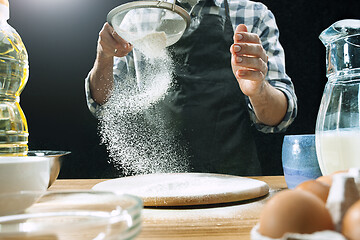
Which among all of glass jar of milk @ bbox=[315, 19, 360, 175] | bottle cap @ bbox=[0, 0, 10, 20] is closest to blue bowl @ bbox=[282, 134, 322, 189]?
glass jar of milk @ bbox=[315, 19, 360, 175]

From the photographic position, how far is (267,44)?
1391 millimetres

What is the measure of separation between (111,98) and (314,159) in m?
1.06

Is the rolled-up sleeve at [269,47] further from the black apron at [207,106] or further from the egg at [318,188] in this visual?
the egg at [318,188]

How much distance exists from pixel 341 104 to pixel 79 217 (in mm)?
452

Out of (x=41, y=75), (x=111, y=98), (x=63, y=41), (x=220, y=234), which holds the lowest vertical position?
(x=220, y=234)

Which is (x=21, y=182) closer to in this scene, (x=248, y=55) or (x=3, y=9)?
(x=3, y=9)

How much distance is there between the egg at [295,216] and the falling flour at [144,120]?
107cm

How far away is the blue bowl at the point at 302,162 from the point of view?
1.92ft

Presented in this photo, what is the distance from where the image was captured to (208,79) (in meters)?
1.42

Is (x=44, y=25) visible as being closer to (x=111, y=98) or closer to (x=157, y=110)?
(x=111, y=98)

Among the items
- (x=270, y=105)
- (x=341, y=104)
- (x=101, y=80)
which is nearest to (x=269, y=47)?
(x=270, y=105)

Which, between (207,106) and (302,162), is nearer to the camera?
(302,162)

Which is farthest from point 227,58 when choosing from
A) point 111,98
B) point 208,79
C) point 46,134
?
point 46,134

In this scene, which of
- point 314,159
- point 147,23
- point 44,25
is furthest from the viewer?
Answer: point 44,25
